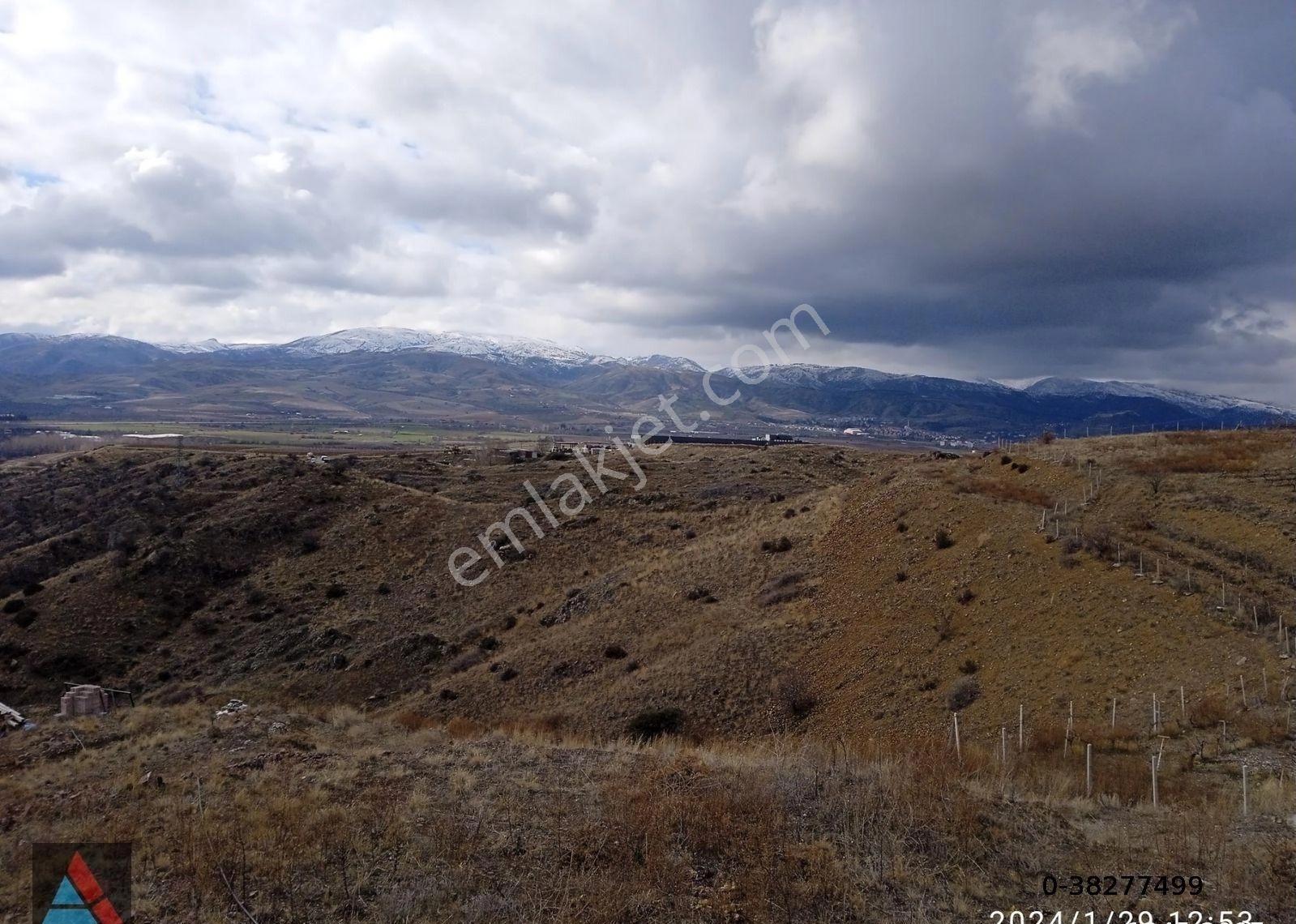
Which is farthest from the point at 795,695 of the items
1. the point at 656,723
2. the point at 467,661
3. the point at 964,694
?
the point at 467,661

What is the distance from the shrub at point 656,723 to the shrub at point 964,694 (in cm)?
690

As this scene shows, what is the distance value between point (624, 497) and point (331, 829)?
125 ft

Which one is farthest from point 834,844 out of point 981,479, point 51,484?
point 51,484

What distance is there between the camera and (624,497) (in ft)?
153

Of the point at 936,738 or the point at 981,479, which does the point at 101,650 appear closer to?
the point at 936,738

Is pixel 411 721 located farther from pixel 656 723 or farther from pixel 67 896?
pixel 67 896

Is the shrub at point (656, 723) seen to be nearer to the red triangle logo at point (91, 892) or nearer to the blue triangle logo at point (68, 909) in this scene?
the red triangle logo at point (91, 892)

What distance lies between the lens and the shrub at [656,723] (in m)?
18.4

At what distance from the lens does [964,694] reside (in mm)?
16391

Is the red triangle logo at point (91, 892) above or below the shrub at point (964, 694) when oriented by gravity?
above

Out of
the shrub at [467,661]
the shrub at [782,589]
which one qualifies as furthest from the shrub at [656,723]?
the shrub at [467,661]

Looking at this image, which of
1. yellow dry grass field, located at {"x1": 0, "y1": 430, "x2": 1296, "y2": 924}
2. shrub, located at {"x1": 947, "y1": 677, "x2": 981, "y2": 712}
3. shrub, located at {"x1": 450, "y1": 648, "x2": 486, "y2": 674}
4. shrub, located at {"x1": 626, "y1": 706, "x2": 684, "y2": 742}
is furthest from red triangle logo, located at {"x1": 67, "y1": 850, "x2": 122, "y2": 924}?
shrub, located at {"x1": 450, "y1": 648, "x2": 486, "y2": 674}

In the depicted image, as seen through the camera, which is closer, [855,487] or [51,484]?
[855,487]

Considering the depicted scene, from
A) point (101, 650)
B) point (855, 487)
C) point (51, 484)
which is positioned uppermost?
point (855, 487)
